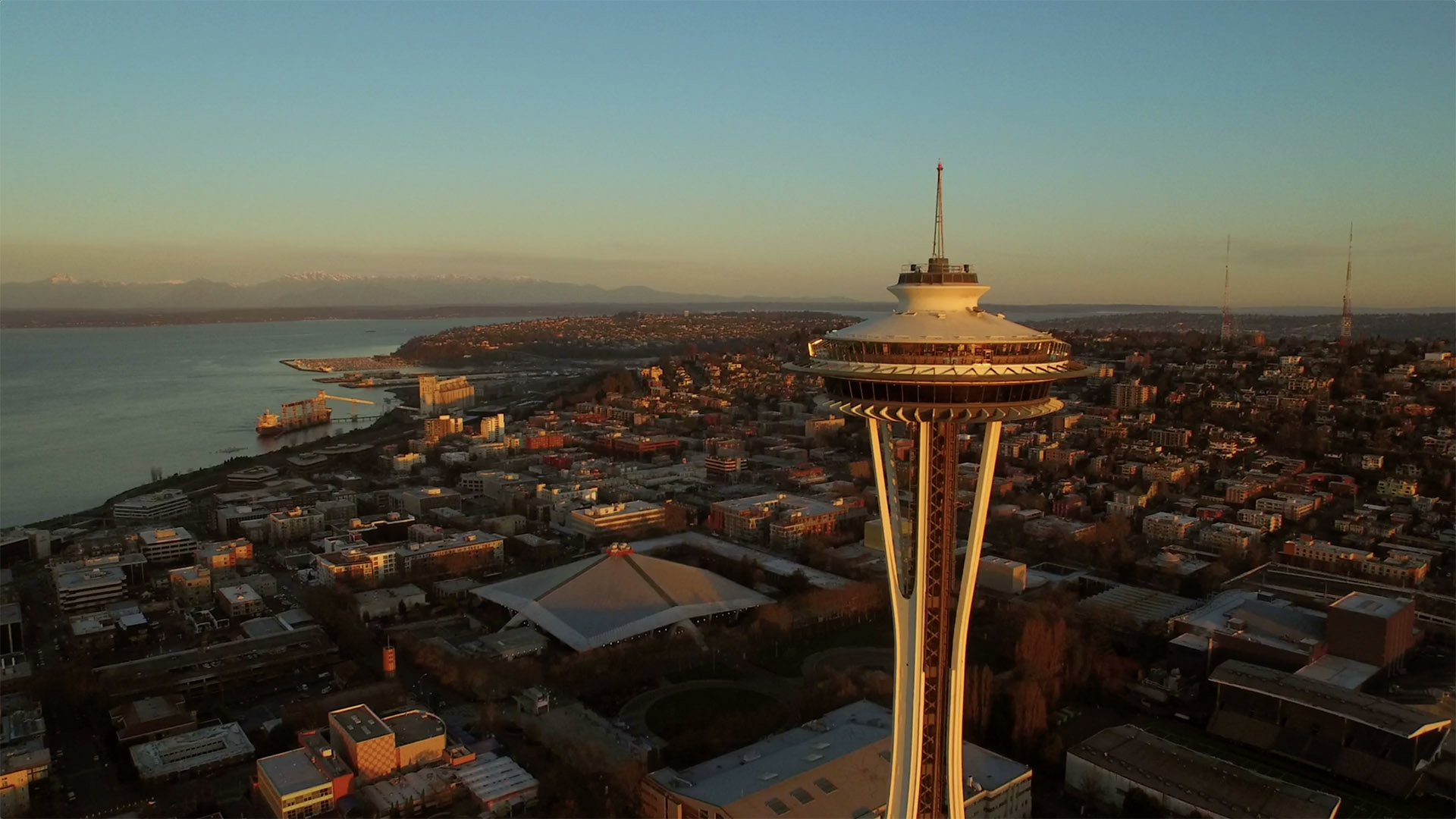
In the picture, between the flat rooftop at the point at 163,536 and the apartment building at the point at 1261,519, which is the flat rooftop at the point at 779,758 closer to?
the apartment building at the point at 1261,519

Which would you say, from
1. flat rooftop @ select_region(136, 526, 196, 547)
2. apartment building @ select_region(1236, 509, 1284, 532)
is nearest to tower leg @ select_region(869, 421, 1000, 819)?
apartment building @ select_region(1236, 509, 1284, 532)

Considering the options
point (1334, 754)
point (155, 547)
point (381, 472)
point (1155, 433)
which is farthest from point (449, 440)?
point (1334, 754)

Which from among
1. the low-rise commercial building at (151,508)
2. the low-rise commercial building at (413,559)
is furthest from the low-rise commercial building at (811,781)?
the low-rise commercial building at (151,508)

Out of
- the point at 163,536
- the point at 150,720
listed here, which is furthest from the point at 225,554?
the point at 150,720

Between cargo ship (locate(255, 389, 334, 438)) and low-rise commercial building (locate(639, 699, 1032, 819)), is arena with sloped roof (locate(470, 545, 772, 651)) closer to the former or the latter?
low-rise commercial building (locate(639, 699, 1032, 819))

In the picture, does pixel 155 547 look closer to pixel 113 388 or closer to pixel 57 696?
pixel 57 696

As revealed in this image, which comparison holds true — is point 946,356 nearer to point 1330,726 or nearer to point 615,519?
point 1330,726
